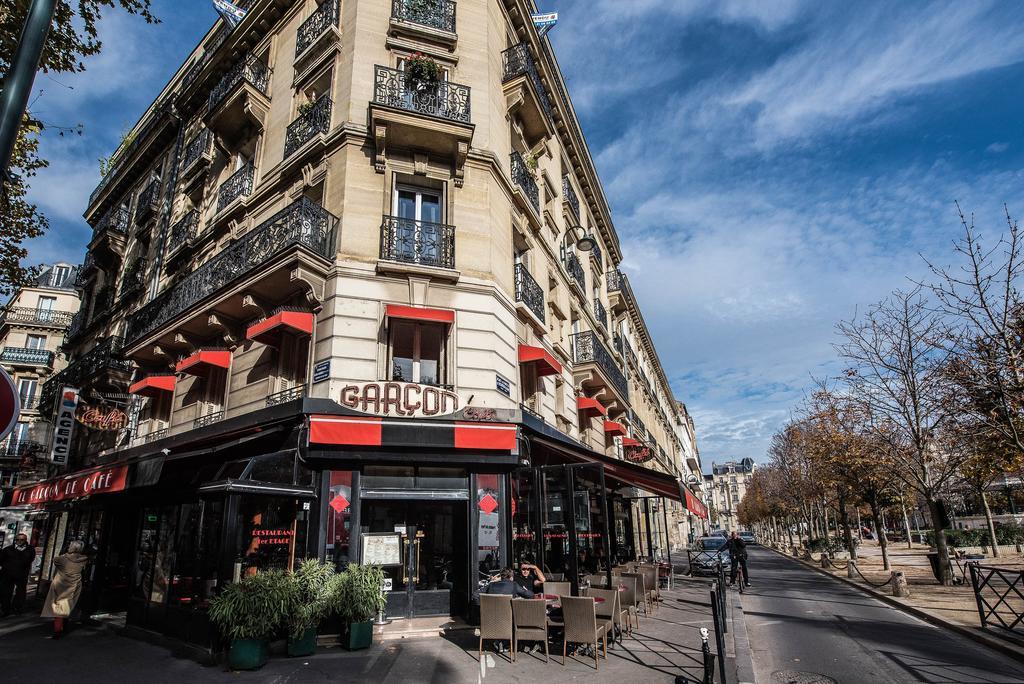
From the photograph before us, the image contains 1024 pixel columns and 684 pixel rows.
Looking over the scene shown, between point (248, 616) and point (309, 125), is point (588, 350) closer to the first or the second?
point (309, 125)

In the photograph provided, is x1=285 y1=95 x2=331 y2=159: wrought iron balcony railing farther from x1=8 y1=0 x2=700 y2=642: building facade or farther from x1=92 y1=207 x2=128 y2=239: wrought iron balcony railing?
x1=92 y1=207 x2=128 y2=239: wrought iron balcony railing

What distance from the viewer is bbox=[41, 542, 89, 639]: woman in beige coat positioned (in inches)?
383

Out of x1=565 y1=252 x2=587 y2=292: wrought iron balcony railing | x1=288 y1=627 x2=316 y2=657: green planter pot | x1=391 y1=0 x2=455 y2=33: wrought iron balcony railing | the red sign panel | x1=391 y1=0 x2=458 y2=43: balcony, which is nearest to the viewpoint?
x1=288 y1=627 x2=316 y2=657: green planter pot

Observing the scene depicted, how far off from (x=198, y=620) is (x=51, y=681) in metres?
1.97

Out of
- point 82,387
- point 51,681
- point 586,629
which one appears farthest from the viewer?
point 82,387

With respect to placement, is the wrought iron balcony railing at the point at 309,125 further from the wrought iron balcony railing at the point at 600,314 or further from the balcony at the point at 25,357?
the balcony at the point at 25,357

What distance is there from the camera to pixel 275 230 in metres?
11.5

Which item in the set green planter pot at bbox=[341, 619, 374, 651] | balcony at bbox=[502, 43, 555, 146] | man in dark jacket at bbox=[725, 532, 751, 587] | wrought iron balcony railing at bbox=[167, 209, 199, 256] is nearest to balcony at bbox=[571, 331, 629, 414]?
man in dark jacket at bbox=[725, 532, 751, 587]

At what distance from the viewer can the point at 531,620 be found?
305 inches

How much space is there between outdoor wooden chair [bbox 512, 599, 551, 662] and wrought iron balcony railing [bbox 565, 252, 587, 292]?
1327 cm

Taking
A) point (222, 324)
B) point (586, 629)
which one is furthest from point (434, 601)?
point (222, 324)

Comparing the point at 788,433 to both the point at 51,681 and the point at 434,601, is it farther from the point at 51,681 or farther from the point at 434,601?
the point at 51,681

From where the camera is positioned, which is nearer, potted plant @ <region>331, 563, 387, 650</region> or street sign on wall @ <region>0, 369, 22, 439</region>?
street sign on wall @ <region>0, 369, 22, 439</region>

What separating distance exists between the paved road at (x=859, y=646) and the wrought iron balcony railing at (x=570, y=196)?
14569mm
